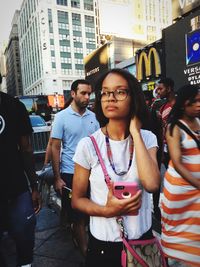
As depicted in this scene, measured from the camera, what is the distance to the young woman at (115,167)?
1.56 metres

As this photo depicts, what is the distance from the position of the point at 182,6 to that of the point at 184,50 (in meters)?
2.00

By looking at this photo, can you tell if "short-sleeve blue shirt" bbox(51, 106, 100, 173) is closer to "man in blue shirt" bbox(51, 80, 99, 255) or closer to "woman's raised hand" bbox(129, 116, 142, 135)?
"man in blue shirt" bbox(51, 80, 99, 255)

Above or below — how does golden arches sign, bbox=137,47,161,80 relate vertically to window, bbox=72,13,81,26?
below

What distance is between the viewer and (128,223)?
1548mm

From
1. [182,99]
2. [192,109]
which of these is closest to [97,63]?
[182,99]

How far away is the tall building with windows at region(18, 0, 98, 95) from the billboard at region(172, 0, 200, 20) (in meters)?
76.9

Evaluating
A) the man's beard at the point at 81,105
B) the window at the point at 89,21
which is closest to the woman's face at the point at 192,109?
the man's beard at the point at 81,105

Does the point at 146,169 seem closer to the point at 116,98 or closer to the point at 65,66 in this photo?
the point at 116,98

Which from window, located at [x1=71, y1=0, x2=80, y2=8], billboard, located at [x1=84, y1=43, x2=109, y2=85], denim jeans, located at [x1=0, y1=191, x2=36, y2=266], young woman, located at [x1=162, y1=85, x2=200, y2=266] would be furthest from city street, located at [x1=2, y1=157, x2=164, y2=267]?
window, located at [x1=71, y1=0, x2=80, y2=8]

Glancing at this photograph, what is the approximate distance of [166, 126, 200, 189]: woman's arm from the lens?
7.84 ft

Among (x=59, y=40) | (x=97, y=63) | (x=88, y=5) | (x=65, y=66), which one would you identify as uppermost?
(x=88, y=5)

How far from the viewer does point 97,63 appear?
35875 mm

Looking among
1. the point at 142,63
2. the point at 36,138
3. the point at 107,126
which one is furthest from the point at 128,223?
the point at 142,63

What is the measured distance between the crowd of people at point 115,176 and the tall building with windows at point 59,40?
85.3m
